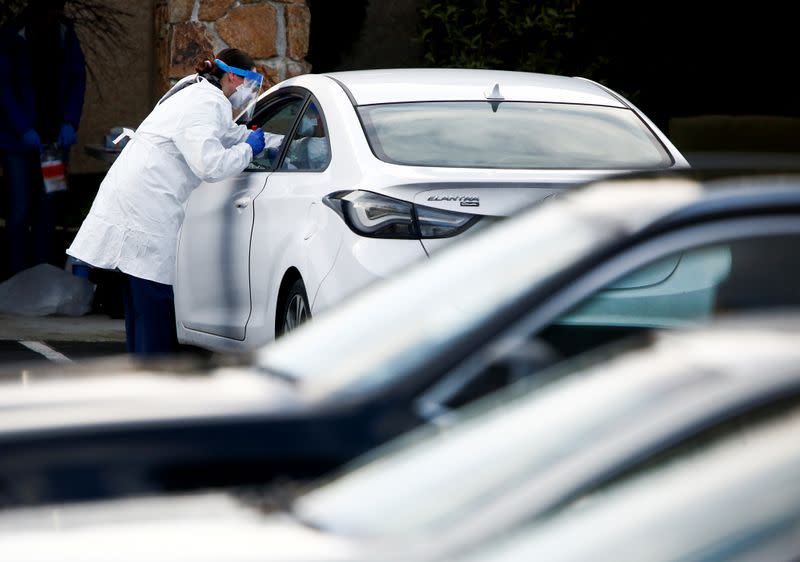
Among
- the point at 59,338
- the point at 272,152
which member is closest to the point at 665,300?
the point at 272,152

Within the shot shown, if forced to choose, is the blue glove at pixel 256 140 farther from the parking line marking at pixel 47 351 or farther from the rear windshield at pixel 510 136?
the parking line marking at pixel 47 351

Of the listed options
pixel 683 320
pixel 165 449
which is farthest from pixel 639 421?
pixel 683 320

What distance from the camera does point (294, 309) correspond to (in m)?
6.68

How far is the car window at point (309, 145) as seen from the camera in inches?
266

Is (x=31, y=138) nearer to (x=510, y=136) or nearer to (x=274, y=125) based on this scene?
(x=274, y=125)

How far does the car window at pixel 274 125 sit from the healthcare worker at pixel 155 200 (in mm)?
114

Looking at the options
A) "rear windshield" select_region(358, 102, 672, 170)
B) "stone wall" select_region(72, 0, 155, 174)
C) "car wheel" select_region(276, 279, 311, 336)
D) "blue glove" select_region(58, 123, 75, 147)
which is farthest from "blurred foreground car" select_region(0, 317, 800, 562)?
"stone wall" select_region(72, 0, 155, 174)

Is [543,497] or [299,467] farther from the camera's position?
[299,467]

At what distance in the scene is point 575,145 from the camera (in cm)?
642

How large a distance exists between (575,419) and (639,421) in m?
0.15

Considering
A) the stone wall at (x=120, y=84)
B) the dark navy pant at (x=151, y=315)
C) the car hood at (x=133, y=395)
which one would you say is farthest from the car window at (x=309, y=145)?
the stone wall at (x=120, y=84)

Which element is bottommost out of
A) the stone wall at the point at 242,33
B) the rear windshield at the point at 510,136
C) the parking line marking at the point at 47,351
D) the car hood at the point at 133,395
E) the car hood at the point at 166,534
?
the parking line marking at the point at 47,351

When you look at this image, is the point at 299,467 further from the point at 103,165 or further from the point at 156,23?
the point at 103,165

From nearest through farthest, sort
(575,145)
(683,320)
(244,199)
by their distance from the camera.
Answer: (683,320), (575,145), (244,199)
